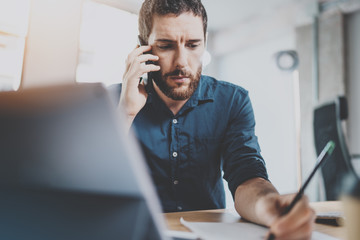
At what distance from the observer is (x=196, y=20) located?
1262mm

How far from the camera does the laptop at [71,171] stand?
321mm

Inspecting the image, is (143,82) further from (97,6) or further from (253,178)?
(97,6)

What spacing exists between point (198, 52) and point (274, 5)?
3378mm

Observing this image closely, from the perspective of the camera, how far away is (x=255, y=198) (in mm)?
795

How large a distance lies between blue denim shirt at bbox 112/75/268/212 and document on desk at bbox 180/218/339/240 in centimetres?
41

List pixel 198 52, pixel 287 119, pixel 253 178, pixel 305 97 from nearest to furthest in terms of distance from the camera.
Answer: pixel 253 178 → pixel 198 52 → pixel 305 97 → pixel 287 119

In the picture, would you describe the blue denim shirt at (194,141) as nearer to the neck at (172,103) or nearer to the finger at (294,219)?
the neck at (172,103)

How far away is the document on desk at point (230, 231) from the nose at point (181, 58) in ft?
2.11

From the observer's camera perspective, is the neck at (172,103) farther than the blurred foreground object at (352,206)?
Yes

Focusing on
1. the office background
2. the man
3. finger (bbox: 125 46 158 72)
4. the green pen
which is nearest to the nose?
the man

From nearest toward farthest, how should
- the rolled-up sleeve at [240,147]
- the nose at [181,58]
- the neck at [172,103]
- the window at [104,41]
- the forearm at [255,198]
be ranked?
the forearm at [255,198]
the rolled-up sleeve at [240,147]
the nose at [181,58]
the neck at [172,103]
the window at [104,41]

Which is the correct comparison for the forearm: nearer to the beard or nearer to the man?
the man

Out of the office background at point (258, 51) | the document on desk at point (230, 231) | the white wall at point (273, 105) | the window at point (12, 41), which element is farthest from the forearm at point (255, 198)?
the white wall at point (273, 105)

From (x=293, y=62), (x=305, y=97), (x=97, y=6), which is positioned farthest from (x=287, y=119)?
(x=97, y=6)
